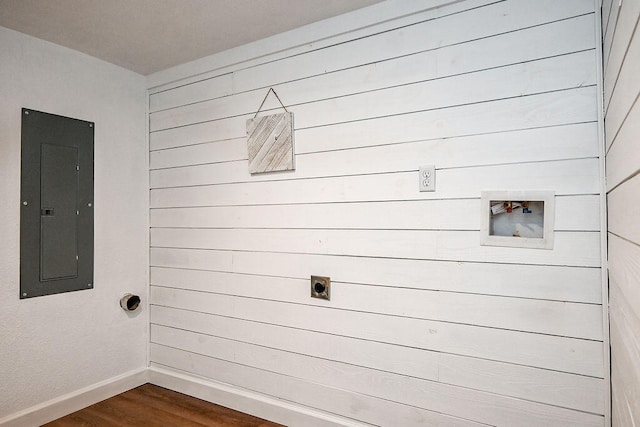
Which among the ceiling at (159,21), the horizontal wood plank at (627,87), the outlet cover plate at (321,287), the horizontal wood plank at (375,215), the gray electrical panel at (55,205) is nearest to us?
the horizontal wood plank at (627,87)

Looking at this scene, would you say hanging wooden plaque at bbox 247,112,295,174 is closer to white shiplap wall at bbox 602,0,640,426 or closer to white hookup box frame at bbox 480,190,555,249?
white hookup box frame at bbox 480,190,555,249

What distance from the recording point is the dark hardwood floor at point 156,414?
2289mm

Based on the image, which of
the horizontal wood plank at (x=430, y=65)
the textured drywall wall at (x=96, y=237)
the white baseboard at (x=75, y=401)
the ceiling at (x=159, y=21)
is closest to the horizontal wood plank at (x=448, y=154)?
the horizontal wood plank at (x=430, y=65)

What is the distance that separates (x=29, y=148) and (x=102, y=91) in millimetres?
643

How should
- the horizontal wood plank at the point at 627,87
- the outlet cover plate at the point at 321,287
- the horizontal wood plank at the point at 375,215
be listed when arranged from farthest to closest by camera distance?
the outlet cover plate at the point at 321,287 → the horizontal wood plank at the point at 375,215 → the horizontal wood plank at the point at 627,87

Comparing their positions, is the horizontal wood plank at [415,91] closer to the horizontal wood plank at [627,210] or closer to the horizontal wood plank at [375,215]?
the horizontal wood plank at [375,215]

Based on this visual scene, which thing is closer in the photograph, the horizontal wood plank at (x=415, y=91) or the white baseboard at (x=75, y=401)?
the horizontal wood plank at (x=415, y=91)

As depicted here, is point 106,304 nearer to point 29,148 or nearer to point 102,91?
point 29,148

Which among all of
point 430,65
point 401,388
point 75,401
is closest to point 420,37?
point 430,65

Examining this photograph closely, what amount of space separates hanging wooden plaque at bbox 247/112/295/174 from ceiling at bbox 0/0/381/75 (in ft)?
1.71

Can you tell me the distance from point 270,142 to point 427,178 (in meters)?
0.98

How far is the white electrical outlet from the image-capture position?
6.04ft

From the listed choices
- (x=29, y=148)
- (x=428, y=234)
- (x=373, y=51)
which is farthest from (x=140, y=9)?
(x=428, y=234)

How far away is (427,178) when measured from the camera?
1.86 m
